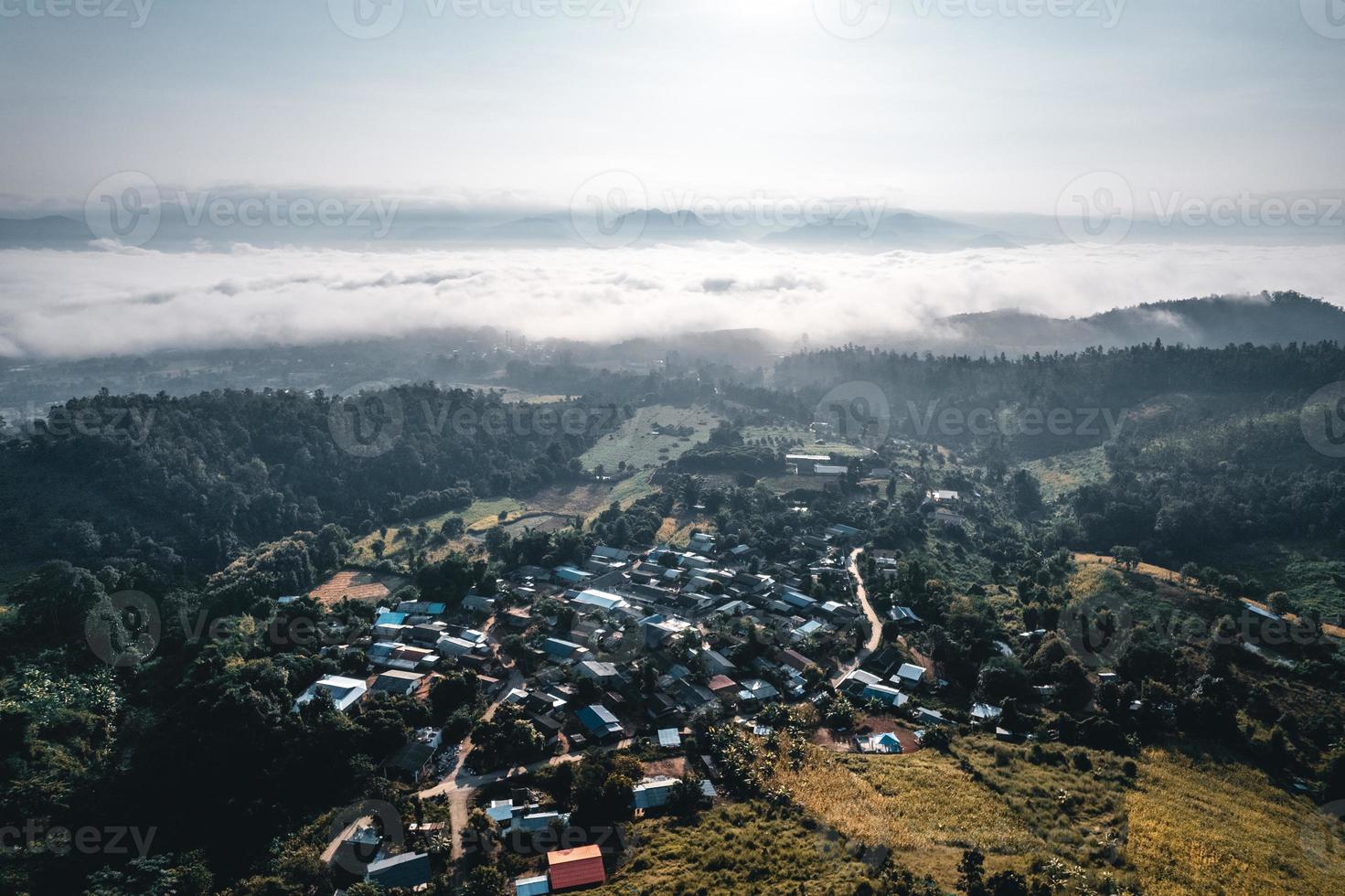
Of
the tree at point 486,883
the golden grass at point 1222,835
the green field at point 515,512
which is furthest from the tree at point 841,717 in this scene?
the green field at point 515,512

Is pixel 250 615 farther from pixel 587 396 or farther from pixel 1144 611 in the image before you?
pixel 587 396

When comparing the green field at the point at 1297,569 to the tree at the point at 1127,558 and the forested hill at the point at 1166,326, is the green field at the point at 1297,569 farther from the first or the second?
the forested hill at the point at 1166,326

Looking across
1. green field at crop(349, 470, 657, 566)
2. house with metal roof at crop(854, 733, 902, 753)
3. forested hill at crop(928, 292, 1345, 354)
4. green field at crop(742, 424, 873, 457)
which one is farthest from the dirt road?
forested hill at crop(928, 292, 1345, 354)

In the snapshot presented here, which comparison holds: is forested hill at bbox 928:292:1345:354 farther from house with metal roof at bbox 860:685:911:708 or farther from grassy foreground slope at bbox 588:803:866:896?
grassy foreground slope at bbox 588:803:866:896

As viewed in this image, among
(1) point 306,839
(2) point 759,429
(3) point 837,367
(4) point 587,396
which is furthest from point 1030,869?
(3) point 837,367

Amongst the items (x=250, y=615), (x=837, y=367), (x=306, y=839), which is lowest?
(x=306, y=839)

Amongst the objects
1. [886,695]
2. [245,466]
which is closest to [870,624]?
[886,695]
